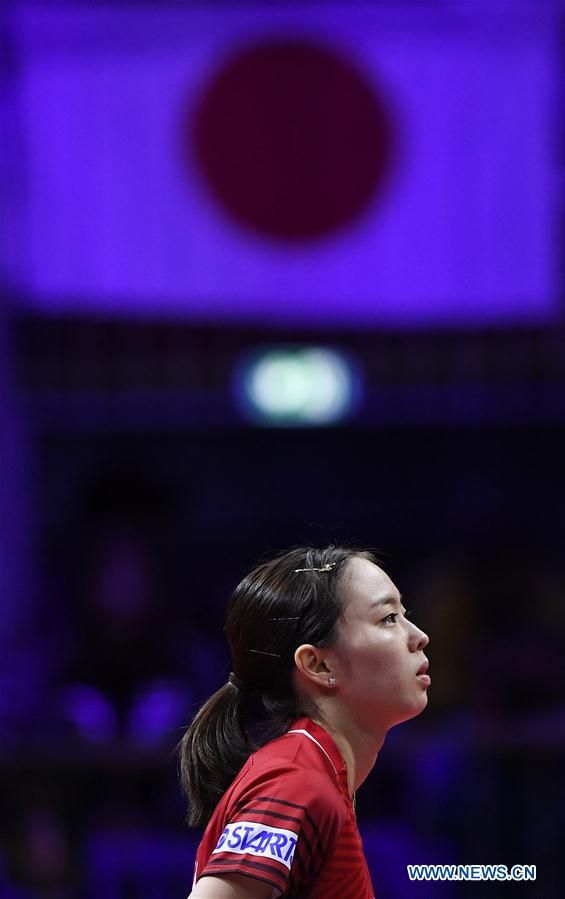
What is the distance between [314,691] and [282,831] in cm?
28

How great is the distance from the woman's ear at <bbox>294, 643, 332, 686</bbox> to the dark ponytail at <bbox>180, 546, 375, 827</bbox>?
15 mm

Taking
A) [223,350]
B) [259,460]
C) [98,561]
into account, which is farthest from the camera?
[259,460]

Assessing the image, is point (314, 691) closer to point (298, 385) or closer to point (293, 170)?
point (293, 170)

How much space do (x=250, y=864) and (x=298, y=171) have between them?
16.0 feet

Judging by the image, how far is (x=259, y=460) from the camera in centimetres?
817

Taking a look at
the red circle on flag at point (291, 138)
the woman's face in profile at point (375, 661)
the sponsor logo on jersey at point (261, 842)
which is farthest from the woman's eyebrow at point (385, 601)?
the red circle on flag at point (291, 138)

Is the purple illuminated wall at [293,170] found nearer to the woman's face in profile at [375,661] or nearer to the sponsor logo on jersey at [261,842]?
the woman's face in profile at [375,661]

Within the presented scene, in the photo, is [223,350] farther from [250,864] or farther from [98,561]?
[250,864]

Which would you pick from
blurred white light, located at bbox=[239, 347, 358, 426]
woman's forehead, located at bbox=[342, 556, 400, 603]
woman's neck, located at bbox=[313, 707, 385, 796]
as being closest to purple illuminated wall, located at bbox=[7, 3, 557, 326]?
blurred white light, located at bbox=[239, 347, 358, 426]

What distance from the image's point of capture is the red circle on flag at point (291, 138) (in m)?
6.07

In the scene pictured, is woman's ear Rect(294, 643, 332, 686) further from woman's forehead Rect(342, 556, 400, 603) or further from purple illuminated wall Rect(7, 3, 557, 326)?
purple illuminated wall Rect(7, 3, 557, 326)

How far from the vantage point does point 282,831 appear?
5.25 ft

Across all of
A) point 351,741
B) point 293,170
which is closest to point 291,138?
point 293,170

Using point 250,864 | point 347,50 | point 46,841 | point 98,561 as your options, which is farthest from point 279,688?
point 347,50
